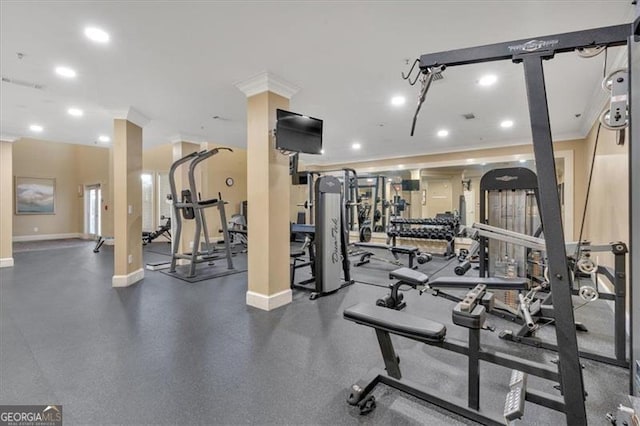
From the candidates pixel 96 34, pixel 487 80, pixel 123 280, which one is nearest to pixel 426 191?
pixel 487 80

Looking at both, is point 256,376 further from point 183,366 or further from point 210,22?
point 210,22

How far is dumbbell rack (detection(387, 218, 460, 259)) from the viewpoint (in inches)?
276

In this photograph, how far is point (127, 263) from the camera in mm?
4551

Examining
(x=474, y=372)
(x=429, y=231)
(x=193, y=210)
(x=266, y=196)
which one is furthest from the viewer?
(x=429, y=231)

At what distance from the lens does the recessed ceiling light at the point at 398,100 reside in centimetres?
402

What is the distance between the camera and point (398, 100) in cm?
412

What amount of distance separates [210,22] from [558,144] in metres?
6.72

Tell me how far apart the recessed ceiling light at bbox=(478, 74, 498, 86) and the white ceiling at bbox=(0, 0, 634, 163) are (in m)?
0.08

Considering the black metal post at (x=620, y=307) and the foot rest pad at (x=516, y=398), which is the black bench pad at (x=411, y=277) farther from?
the black metal post at (x=620, y=307)

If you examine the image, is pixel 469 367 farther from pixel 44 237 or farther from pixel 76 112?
pixel 44 237

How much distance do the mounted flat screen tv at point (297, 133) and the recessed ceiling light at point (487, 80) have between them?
1933mm

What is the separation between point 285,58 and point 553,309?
285 centimetres

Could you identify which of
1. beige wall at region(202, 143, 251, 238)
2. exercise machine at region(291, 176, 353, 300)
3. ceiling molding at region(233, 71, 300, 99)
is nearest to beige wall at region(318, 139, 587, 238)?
beige wall at region(202, 143, 251, 238)

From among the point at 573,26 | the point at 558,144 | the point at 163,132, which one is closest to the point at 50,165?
the point at 163,132
